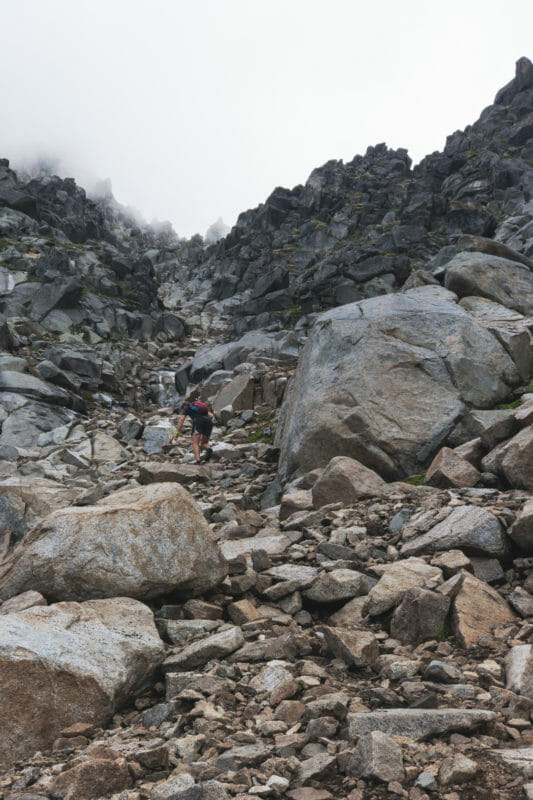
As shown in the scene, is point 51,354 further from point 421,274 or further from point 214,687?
point 214,687

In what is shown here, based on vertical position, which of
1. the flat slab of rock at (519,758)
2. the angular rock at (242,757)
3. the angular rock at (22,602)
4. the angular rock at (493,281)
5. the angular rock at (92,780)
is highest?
the angular rock at (493,281)

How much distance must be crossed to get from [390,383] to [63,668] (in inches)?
461

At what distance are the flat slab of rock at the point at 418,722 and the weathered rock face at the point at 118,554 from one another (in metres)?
3.48

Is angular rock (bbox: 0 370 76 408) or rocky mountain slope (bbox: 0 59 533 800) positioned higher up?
angular rock (bbox: 0 370 76 408)

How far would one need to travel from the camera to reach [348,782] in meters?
3.57

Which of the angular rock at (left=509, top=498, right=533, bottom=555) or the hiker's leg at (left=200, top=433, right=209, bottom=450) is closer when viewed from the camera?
the angular rock at (left=509, top=498, right=533, bottom=555)

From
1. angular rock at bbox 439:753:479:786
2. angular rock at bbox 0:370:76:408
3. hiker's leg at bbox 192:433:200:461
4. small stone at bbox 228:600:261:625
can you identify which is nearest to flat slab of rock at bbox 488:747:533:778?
angular rock at bbox 439:753:479:786

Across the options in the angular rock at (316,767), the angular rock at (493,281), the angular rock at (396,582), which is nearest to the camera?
the angular rock at (316,767)

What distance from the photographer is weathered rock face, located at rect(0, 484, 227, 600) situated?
6742 millimetres

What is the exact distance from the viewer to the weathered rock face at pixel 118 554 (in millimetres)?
6742

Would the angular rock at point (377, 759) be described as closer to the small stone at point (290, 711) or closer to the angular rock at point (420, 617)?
the small stone at point (290, 711)

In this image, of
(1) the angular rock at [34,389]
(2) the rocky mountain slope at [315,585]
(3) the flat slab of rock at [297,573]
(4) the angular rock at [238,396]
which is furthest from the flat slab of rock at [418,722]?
(1) the angular rock at [34,389]

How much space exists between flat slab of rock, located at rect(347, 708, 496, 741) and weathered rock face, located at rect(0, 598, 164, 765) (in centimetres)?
246

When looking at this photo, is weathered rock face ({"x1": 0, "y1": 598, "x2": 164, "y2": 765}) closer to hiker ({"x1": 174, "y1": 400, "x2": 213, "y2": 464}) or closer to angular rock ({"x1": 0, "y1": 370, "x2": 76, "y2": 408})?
hiker ({"x1": 174, "y1": 400, "x2": 213, "y2": 464})
